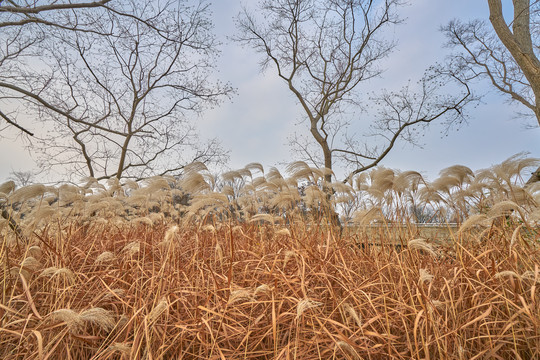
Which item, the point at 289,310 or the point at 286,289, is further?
the point at 286,289

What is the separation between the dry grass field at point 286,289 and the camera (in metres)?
1.82

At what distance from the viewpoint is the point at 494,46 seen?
44.9 feet

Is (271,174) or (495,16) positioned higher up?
(495,16)

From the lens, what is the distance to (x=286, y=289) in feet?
7.82

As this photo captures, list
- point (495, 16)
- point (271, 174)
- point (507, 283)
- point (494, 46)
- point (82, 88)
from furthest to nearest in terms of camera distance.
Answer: point (494, 46) → point (82, 88) → point (495, 16) → point (271, 174) → point (507, 283)

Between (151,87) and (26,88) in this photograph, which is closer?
(26,88)

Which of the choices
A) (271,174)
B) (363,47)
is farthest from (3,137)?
(363,47)

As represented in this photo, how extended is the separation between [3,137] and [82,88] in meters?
4.60

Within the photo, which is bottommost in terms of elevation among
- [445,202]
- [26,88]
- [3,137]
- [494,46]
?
[445,202]

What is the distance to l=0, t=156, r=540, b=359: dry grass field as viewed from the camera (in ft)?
5.98

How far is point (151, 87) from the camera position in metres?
12.9

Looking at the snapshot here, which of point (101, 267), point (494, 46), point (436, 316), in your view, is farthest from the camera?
point (494, 46)

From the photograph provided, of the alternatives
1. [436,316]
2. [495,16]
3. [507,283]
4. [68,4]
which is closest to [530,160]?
[507,283]

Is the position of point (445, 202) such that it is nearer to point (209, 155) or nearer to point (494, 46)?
point (209, 155)
